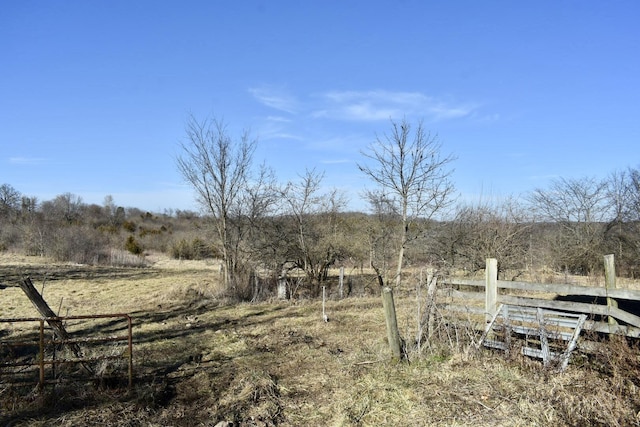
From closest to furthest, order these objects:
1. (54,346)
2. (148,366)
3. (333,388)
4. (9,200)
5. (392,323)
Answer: (333,388) < (54,346) < (392,323) < (148,366) < (9,200)

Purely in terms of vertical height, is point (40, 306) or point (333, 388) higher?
point (40, 306)

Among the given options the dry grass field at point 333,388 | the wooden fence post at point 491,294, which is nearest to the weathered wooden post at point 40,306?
the dry grass field at point 333,388

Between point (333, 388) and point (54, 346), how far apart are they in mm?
4321

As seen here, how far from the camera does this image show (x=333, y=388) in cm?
639

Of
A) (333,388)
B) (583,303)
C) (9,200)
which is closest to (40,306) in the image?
(333,388)

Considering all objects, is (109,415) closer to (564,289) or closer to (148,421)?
(148,421)

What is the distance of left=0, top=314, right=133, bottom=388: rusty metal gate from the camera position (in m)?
6.09

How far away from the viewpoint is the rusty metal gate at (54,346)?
240 inches

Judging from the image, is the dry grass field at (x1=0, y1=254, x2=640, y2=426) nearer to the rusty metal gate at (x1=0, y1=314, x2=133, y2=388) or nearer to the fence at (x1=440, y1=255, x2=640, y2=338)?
the rusty metal gate at (x1=0, y1=314, x2=133, y2=388)

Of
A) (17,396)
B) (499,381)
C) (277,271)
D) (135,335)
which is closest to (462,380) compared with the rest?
(499,381)

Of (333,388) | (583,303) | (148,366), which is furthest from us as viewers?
(583,303)

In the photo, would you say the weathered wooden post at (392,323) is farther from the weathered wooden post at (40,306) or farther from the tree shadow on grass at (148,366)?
the weathered wooden post at (40,306)

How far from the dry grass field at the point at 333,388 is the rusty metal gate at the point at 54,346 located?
34 centimetres

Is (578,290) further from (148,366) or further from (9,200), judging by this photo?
(9,200)
